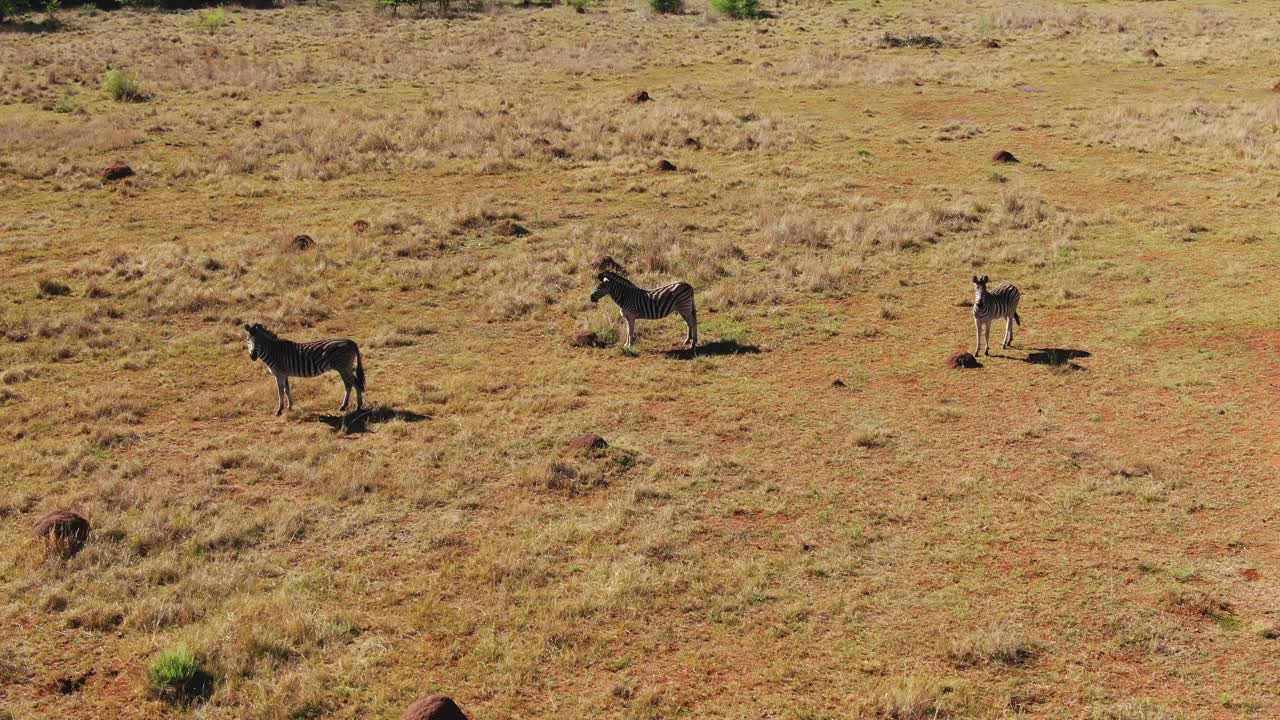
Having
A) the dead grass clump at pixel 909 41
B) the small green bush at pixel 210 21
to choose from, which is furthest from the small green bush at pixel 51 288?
the dead grass clump at pixel 909 41

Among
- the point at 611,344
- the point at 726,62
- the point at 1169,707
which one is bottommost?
the point at 1169,707


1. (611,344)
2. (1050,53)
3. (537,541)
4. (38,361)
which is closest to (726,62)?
(1050,53)

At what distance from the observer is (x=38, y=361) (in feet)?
61.5

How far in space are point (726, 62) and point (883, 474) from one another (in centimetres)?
4767

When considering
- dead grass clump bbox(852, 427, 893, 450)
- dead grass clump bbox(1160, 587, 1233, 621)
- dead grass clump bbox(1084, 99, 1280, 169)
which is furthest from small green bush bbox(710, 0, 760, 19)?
dead grass clump bbox(1160, 587, 1233, 621)

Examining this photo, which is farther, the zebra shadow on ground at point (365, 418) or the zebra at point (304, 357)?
the zebra at point (304, 357)

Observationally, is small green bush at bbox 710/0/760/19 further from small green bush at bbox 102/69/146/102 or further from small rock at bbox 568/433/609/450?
small rock at bbox 568/433/609/450

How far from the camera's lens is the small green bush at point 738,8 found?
7638 centimetres

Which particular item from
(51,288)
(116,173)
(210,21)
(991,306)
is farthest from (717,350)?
(210,21)

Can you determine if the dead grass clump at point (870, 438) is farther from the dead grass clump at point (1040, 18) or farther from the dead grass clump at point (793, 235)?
the dead grass clump at point (1040, 18)

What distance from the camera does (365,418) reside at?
16.2 meters

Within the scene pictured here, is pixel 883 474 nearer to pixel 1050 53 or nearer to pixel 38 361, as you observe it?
pixel 38 361

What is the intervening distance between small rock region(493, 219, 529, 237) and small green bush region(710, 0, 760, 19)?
183ft

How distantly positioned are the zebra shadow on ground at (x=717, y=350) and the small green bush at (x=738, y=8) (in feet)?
208
